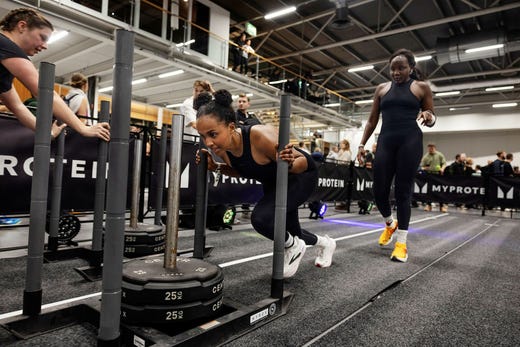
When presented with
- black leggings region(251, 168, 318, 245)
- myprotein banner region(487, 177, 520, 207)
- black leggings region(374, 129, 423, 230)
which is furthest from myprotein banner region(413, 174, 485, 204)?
black leggings region(251, 168, 318, 245)

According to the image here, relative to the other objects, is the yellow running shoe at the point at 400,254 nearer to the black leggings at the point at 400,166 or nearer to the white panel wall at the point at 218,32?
the black leggings at the point at 400,166

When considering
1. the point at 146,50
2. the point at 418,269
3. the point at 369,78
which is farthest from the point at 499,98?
the point at 418,269

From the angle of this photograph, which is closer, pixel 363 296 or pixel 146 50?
pixel 363 296

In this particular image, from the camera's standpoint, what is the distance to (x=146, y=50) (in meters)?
8.52

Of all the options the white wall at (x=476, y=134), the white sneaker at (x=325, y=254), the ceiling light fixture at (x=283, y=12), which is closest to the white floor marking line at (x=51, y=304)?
the white sneaker at (x=325, y=254)

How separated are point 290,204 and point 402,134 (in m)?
1.33

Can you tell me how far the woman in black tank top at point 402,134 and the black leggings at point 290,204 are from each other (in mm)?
1007

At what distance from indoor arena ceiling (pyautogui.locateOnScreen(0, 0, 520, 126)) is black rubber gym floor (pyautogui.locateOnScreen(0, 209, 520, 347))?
6823 mm

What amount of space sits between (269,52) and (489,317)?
1418 cm

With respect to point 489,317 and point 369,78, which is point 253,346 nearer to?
point 489,317

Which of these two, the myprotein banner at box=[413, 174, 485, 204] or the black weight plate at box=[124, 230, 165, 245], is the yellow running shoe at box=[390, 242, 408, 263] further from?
the myprotein banner at box=[413, 174, 485, 204]

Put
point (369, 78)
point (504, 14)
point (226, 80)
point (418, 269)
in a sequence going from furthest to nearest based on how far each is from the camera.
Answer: point (369, 78) < point (226, 80) < point (504, 14) < point (418, 269)

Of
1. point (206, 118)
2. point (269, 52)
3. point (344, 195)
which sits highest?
point (269, 52)

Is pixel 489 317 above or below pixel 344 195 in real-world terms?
below
